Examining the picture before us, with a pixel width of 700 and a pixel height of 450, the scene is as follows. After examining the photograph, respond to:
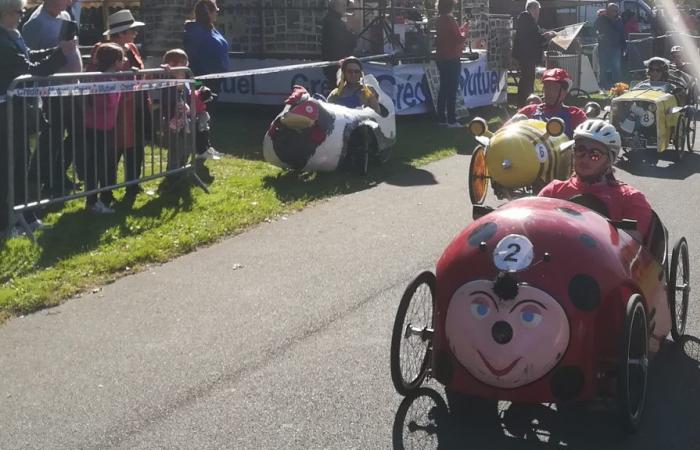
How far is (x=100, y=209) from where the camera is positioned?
31.4 feet

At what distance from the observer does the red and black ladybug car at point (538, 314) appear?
4.68 meters

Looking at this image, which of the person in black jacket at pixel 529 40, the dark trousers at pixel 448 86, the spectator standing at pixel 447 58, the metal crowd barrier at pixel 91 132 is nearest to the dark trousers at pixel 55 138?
the metal crowd barrier at pixel 91 132

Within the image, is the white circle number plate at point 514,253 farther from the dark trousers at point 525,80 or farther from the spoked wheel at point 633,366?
the dark trousers at point 525,80

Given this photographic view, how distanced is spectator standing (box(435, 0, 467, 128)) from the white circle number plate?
Result: 11596 millimetres

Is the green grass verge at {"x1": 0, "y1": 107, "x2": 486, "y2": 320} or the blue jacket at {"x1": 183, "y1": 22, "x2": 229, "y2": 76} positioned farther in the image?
the blue jacket at {"x1": 183, "y1": 22, "x2": 229, "y2": 76}

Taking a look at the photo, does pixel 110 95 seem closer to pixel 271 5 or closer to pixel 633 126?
pixel 633 126

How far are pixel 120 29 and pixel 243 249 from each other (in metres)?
3.37

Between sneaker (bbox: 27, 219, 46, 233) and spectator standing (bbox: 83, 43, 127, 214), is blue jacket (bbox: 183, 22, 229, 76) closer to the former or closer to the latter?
spectator standing (bbox: 83, 43, 127, 214)

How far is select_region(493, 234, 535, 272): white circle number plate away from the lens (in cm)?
472

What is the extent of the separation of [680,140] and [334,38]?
5379mm

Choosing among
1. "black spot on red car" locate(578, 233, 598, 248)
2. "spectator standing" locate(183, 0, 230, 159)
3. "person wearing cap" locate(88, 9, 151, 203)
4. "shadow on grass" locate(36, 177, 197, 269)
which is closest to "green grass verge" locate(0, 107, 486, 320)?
"shadow on grass" locate(36, 177, 197, 269)

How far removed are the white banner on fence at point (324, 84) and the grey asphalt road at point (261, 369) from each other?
809 cm

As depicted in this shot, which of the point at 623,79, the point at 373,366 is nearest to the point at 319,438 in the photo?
the point at 373,366

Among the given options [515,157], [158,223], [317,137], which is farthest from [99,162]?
[515,157]
